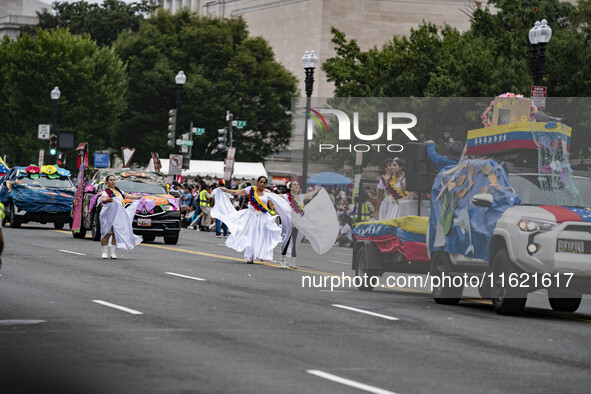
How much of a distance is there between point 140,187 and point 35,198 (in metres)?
5.09

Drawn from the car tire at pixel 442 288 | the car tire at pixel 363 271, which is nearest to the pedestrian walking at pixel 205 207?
the car tire at pixel 363 271

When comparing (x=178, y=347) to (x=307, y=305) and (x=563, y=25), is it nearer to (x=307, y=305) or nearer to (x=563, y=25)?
(x=307, y=305)

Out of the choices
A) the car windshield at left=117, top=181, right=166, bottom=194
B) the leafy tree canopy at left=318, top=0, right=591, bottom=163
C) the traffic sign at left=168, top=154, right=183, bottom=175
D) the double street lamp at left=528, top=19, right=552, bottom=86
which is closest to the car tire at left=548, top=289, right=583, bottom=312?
the double street lamp at left=528, top=19, right=552, bottom=86

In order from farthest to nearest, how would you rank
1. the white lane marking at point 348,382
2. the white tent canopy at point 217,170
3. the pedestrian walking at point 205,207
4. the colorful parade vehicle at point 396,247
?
1. the white tent canopy at point 217,170
2. the pedestrian walking at point 205,207
3. the colorful parade vehicle at point 396,247
4. the white lane marking at point 348,382

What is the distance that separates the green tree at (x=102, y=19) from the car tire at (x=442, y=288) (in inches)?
3545

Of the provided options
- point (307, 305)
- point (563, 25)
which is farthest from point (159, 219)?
point (563, 25)

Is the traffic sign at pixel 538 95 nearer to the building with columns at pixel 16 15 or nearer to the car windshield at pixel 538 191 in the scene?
the car windshield at pixel 538 191

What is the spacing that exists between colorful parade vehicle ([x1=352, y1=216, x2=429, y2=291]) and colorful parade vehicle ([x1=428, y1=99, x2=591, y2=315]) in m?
0.99

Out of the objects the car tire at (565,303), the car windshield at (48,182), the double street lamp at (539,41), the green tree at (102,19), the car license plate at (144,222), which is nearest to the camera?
the car tire at (565,303)

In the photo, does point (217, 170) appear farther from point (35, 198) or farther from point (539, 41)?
point (539, 41)

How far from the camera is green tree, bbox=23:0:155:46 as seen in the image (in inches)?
4245

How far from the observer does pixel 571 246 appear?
15.7 metres

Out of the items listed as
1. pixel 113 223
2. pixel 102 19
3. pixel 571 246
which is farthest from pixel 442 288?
pixel 102 19

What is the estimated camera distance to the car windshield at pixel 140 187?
34.0 metres
